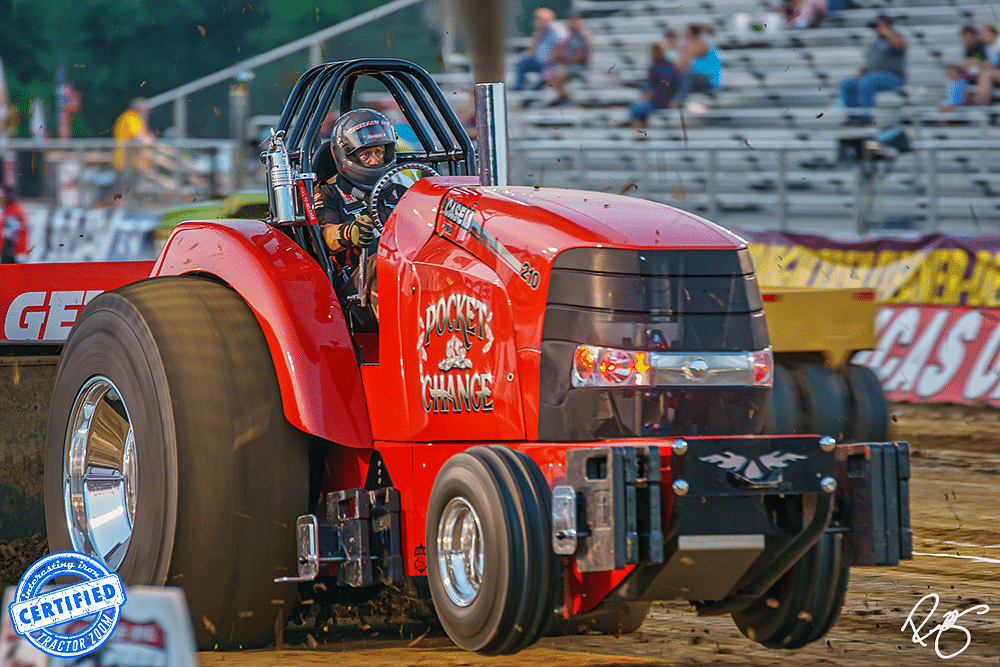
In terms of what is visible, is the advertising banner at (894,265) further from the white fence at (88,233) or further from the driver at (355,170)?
the white fence at (88,233)

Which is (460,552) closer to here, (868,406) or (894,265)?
(868,406)

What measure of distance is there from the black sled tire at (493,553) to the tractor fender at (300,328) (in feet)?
1.90

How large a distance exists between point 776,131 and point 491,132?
42.9ft

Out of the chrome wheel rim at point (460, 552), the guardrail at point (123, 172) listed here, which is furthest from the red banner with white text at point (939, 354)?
the guardrail at point (123, 172)

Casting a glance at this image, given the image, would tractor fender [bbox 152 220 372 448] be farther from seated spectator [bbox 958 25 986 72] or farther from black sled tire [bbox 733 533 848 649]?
seated spectator [bbox 958 25 986 72]

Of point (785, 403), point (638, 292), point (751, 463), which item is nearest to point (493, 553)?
point (751, 463)

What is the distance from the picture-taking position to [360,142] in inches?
214

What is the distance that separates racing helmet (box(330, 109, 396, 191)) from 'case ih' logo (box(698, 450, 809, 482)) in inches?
73.1

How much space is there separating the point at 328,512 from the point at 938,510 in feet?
15.0

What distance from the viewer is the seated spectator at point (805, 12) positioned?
61.2 ft

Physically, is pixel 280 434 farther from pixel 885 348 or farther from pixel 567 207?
pixel 885 348

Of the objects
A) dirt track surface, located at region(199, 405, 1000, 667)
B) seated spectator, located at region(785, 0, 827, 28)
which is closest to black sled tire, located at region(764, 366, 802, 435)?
dirt track surface, located at region(199, 405, 1000, 667)

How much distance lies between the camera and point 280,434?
196 inches

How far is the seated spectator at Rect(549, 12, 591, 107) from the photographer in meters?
19.5
